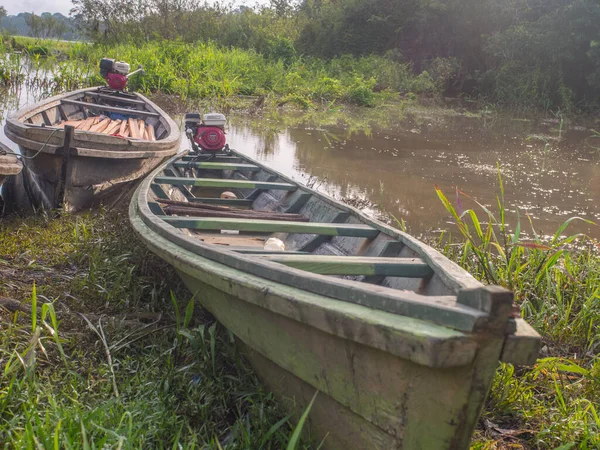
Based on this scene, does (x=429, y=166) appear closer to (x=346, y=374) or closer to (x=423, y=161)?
(x=423, y=161)

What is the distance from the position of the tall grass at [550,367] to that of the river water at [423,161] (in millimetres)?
1818

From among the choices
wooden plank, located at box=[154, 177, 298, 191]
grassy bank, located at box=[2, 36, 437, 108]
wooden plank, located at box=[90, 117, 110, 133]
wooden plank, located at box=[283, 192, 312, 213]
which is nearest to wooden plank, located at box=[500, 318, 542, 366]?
wooden plank, located at box=[283, 192, 312, 213]

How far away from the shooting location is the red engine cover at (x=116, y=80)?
8.49 meters

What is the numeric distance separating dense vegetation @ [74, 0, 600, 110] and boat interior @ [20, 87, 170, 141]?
1074 cm

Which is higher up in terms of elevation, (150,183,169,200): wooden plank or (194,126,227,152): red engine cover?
(194,126,227,152): red engine cover

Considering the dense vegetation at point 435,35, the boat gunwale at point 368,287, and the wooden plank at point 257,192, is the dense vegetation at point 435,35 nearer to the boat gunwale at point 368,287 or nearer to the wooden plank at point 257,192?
the wooden plank at point 257,192

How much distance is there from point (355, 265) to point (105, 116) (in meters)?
6.17

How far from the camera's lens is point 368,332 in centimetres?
155

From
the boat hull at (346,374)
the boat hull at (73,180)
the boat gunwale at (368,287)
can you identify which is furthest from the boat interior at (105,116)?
the boat hull at (346,374)

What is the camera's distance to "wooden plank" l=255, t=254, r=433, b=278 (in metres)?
2.27

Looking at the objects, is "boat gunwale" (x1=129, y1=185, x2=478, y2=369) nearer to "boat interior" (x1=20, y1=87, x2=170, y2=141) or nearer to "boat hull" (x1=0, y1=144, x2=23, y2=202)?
"boat hull" (x1=0, y1=144, x2=23, y2=202)

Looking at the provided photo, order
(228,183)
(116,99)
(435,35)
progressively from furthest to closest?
(435,35) < (116,99) < (228,183)

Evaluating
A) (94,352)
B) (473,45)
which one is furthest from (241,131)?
(473,45)

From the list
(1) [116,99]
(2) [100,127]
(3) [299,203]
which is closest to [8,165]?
(3) [299,203]
